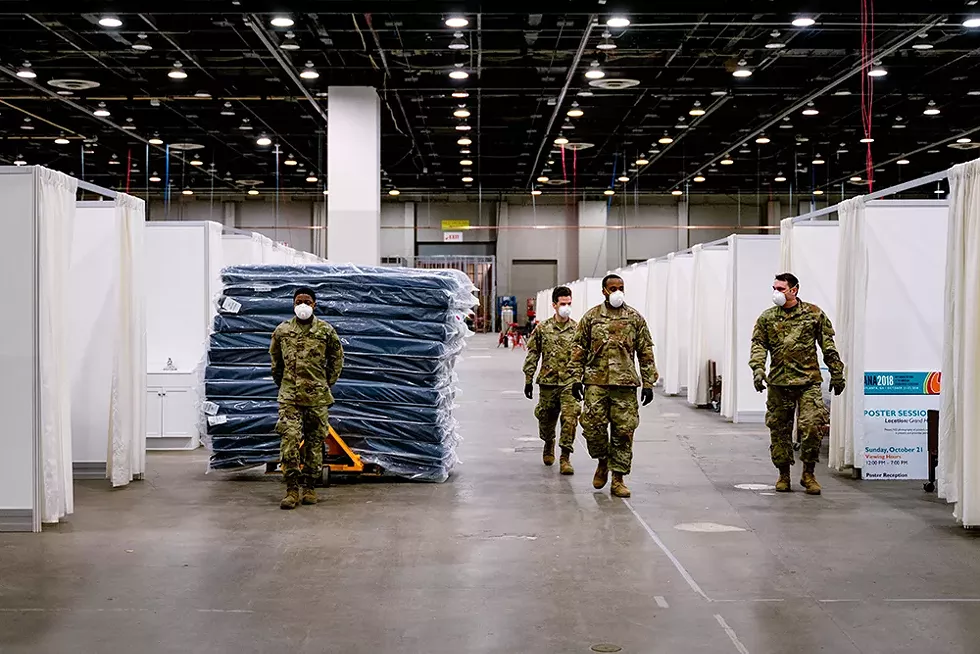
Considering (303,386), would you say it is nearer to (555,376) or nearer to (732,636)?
(555,376)

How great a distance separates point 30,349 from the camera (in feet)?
23.8

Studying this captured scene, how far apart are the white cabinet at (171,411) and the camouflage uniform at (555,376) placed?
378cm

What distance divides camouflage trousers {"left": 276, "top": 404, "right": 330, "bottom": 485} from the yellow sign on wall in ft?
108

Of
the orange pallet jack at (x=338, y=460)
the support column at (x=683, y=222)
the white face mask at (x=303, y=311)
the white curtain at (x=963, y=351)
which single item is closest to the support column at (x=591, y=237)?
the support column at (x=683, y=222)

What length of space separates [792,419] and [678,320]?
29.9 ft

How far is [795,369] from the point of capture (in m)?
8.65

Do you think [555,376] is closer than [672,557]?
No

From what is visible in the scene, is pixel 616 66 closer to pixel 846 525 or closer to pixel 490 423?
pixel 490 423

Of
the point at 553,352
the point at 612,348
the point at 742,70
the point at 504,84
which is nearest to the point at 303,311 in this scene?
the point at 612,348

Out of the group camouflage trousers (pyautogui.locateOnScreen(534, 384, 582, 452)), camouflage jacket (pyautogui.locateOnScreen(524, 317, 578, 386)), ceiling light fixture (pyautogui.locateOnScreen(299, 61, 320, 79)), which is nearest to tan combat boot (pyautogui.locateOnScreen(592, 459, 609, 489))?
camouflage trousers (pyautogui.locateOnScreen(534, 384, 582, 452))

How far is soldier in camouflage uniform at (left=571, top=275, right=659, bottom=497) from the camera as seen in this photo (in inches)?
336

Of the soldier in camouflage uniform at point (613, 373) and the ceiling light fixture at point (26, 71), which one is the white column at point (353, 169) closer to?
the ceiling light fixture at point (26, 71)

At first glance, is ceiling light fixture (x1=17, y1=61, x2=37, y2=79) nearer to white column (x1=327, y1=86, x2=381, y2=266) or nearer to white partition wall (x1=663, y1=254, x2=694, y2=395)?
white column (x1=327, y1=86, x2=381, y2=266)

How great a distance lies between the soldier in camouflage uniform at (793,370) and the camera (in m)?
8.58
